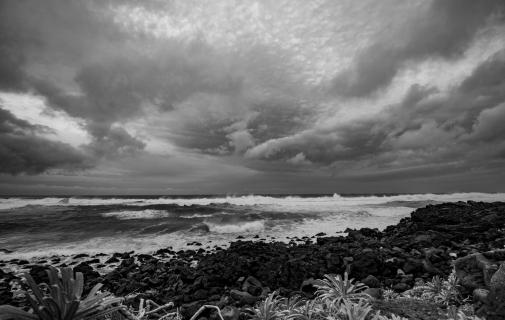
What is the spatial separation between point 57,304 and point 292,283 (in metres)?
8.97

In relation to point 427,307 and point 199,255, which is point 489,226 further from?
point 199,255

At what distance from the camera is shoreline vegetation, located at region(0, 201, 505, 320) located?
2947 mm

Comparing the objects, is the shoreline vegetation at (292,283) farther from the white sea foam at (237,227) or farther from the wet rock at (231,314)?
the white sea foam at (237,227)

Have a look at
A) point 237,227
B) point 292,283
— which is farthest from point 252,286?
point 237,227

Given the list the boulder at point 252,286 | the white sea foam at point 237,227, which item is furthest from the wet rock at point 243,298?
the white sea foam at point 237,227

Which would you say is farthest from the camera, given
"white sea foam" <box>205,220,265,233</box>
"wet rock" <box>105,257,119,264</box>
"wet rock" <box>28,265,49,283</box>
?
"white sea foam" <box>205,220,265,233</box>

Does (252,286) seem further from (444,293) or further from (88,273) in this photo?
(88,273)

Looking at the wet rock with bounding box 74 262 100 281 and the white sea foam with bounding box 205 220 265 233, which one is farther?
the white sea foam with bounding box 205 220 265 233

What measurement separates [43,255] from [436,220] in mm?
28880

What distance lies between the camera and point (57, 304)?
7.22 ft

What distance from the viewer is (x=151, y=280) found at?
36.7ft

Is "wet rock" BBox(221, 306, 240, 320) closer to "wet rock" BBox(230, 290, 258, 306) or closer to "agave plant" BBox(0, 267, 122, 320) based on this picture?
"wet rock" BBox(230, 290, 258, 306)

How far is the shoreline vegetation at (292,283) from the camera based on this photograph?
2947 mm

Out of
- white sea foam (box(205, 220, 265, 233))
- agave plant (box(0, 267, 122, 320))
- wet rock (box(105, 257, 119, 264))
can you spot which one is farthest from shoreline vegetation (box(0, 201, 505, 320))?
white sea foam (box(205, 220, 265, 233))
